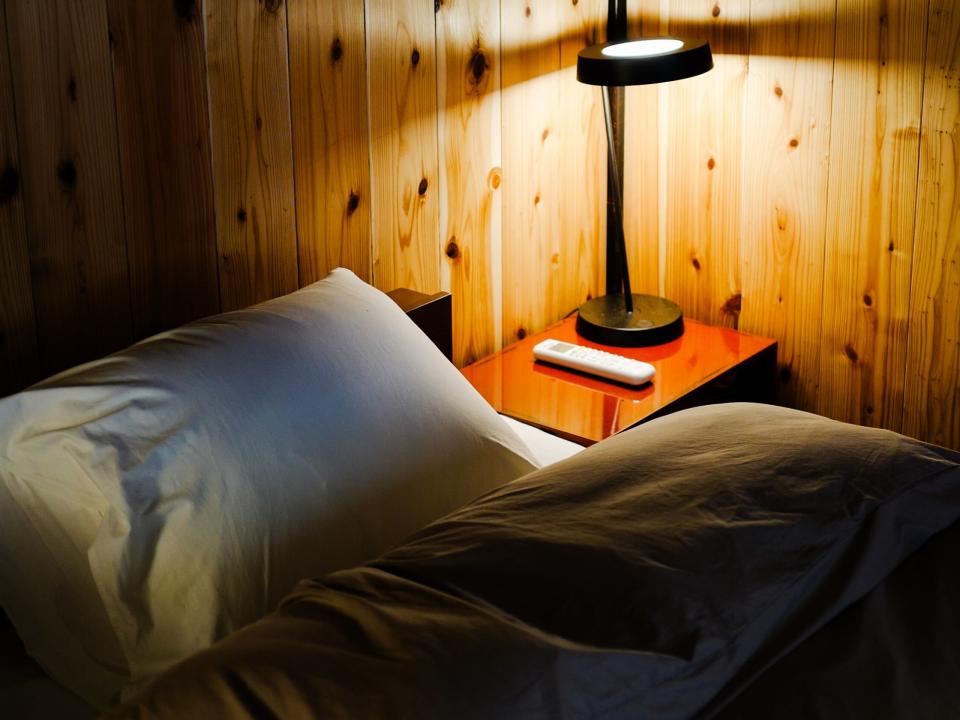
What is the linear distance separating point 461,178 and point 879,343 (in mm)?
923

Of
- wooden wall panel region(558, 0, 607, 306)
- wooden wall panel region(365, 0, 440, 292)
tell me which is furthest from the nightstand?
wooden wall panel region(365, 0, 440, 292)

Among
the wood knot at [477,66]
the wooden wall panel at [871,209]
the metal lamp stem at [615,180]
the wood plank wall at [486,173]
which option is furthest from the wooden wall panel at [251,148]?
the wooden wall panel at [871,209]

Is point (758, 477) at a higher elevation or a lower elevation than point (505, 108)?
lower

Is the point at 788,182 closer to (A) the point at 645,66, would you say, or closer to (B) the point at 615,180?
(B) the point at 615,180

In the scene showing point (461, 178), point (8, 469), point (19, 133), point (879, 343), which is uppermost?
point (19, 133)

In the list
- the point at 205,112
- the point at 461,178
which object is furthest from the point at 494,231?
the point at 205,112

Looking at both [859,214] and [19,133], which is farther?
[859,214]

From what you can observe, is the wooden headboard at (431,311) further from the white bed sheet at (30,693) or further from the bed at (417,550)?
the white bed sheet at (30,693)

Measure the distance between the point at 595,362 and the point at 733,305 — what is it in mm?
474

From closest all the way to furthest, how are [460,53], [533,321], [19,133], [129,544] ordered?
[129,544] < [19,133] < [460,53] < [533,321]

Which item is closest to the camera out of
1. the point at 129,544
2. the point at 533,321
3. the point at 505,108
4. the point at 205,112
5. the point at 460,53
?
the point at 129,544

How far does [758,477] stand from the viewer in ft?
4.01

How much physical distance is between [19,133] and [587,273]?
136 centimetres

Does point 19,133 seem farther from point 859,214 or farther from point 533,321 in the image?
point 859,214
